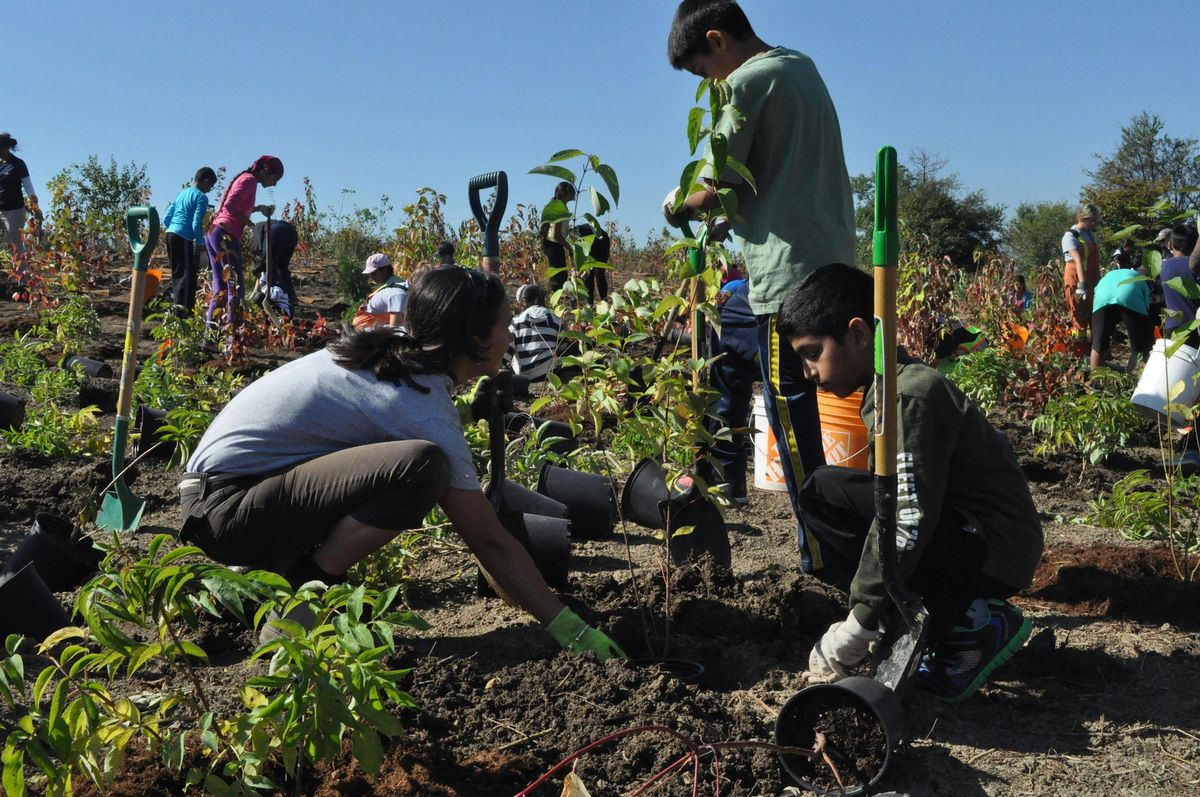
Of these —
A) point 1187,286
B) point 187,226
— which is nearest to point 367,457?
point 1187,286

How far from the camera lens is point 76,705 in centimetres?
153

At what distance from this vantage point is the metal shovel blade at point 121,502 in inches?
146

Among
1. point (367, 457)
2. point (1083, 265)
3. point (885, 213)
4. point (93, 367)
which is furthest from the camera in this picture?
point (1083, 265)

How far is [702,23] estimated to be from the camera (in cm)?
329

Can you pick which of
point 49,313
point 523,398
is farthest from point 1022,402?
point 49,313

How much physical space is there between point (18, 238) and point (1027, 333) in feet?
32.7

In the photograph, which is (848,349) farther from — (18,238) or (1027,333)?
(18,238)

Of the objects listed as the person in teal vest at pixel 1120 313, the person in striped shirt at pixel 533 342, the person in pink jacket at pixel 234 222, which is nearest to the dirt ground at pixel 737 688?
the person in striped shirt at pixel 533 342

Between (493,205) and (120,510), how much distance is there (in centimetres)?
173

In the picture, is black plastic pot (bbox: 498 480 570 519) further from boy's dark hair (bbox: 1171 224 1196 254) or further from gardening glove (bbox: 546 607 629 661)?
boy's dark hair (bbox: 1171 224 1196 254)

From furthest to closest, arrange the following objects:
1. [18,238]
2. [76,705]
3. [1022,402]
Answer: [18,238]
[1022,402]
[76,705]

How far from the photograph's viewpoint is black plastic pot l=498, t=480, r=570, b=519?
3.59 m

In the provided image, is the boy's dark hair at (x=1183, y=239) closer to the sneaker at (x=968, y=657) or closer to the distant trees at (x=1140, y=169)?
the sneaker at (x=968, y=657)

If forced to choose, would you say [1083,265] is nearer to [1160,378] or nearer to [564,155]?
[1160,378]
